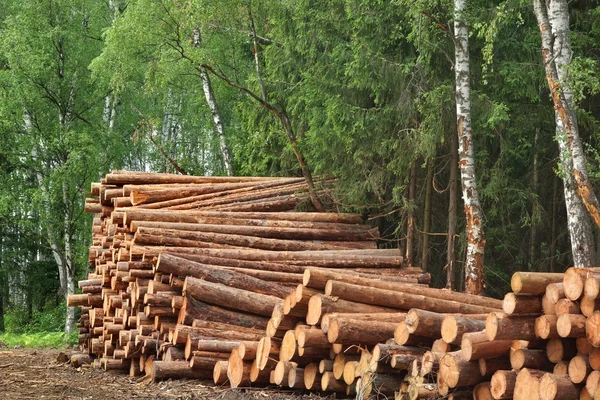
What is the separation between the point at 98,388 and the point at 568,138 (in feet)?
22.8

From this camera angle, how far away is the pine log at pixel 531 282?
23.5ft

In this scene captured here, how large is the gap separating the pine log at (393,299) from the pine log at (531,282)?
7.48 ft

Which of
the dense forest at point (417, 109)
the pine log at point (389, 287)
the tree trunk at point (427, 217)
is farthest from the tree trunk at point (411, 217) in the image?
the pine log at point (389, 287)

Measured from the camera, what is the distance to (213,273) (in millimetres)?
11898

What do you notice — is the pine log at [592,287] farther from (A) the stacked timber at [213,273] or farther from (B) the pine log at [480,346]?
(A) the stacked timber at [213,273]

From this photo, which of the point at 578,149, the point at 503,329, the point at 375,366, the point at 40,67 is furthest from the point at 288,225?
the point at 40,67

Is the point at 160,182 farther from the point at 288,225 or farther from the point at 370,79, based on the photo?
the point at 370,79

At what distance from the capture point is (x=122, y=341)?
13.3 meters

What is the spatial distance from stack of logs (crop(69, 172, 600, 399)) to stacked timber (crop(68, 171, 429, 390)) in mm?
21

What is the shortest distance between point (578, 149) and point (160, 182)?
7.82 meters

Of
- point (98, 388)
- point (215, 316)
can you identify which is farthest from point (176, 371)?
point (98, 388)

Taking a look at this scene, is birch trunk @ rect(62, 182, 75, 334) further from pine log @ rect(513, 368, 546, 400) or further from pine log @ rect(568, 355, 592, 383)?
pine log @ rect(568, 355, 592, 383)

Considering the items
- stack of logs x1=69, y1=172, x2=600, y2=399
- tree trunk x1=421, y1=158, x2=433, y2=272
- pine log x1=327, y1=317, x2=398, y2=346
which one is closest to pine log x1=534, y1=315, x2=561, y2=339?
stack of logs x1=69, y1=172, x2=600, y2=399

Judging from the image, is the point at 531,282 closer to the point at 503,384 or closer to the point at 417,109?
the point at 503,384
